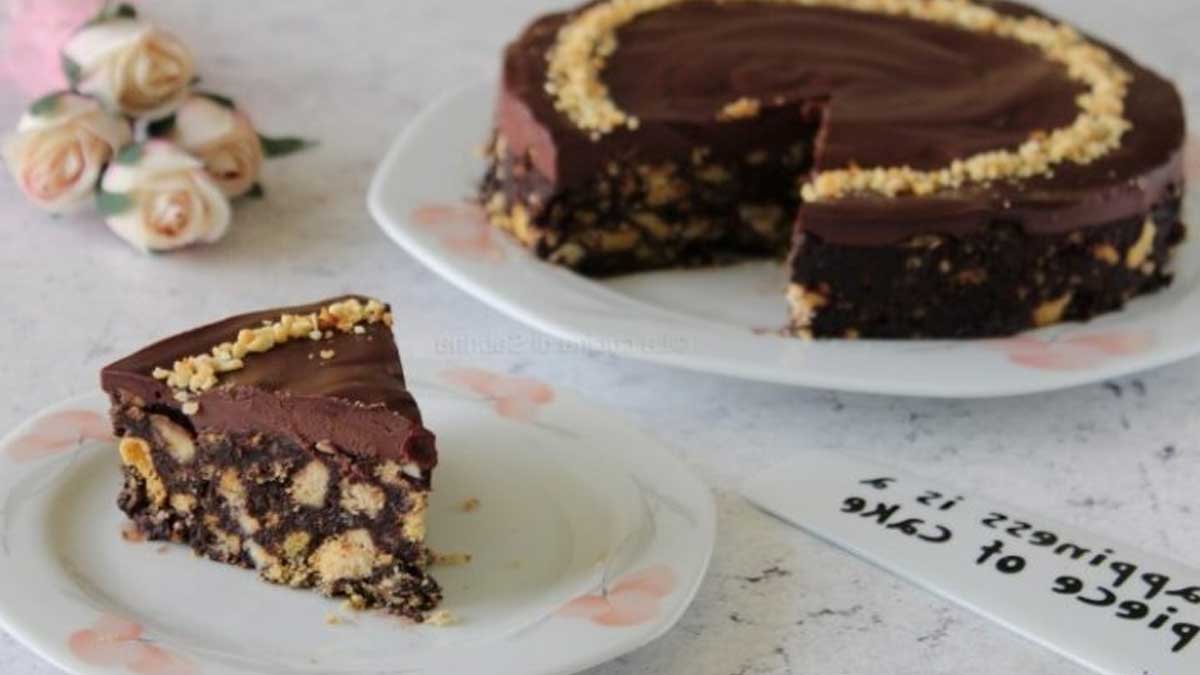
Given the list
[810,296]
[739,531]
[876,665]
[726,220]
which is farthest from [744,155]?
[876,665]

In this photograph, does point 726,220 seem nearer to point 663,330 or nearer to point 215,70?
point 663,330

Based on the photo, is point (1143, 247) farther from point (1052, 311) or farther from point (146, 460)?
point (146, 460)

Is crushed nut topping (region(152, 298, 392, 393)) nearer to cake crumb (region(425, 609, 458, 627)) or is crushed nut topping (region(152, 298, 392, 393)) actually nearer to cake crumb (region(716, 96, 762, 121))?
cake crumb (region(425, 609, 458, 627))

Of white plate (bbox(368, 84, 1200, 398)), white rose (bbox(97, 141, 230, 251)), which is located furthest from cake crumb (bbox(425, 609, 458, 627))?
white rose (bbox(97, 141, 230, 251))

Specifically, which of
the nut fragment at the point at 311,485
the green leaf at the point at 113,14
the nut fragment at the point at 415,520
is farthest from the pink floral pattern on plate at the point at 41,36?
the nut fragment at the point at 415,520

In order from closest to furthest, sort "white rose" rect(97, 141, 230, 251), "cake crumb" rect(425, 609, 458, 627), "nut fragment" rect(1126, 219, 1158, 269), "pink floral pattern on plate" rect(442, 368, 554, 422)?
"cake crumb" rect(425, 609, 458, 627) < "pink floral pattern on plate" rect(442, 368, 554, 422) < "nut fragment" rect(1126, 219, 1158, 269) < "white rose" rect(97, 141, 230, 251)

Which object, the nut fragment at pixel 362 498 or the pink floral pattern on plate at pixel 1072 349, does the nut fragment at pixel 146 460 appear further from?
the pink floral pattern on plate at pixel 1072 349

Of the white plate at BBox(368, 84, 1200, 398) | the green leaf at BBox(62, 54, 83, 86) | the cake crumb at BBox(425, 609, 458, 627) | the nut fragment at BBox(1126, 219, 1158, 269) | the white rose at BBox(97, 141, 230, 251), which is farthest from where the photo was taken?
the green leaf at BBox(62, 54, 83, 86)
